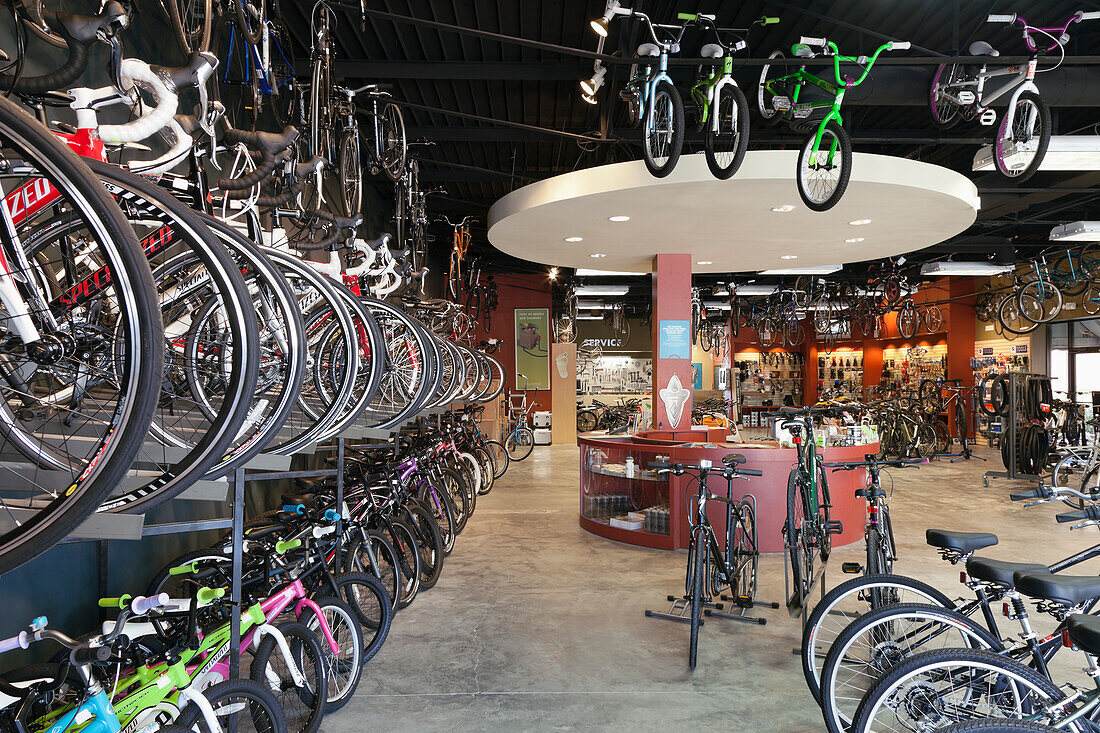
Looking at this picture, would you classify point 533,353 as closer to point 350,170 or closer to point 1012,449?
point 1012,449

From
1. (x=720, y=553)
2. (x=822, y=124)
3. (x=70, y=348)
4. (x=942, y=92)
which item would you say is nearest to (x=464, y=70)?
(x=822, y=124)

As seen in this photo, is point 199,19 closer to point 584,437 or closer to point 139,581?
point 139,581

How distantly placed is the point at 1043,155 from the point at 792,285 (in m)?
10.2

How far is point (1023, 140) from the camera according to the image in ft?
16.9

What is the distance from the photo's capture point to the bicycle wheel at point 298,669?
101 inches

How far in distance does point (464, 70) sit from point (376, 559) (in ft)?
13.1

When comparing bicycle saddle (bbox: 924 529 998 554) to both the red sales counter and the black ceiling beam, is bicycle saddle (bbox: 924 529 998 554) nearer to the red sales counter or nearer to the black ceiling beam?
the red sales counter

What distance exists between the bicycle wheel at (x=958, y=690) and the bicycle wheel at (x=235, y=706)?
1.89 m

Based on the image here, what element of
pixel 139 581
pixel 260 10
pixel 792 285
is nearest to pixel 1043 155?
pixel 260 10

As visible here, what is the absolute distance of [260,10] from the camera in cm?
379

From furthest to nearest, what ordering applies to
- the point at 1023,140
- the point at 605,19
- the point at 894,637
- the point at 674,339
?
the point at 674,339
the point at 1023,140
the point at 605,19
the point at 894,637

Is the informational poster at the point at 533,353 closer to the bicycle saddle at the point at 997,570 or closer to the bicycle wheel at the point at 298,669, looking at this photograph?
the bicycle wheel at the point at 298,669

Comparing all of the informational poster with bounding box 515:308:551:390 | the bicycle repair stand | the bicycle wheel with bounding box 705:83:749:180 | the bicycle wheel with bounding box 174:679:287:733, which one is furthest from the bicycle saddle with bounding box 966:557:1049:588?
the informational poster with bounding box 515:308:551:390

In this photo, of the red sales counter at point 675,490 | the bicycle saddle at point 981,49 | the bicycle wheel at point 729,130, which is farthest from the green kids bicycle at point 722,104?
the red sales counter at point 675,490
